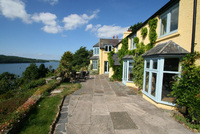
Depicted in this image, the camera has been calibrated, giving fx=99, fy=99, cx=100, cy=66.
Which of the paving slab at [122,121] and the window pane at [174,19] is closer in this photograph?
the paving slab at [122,121]

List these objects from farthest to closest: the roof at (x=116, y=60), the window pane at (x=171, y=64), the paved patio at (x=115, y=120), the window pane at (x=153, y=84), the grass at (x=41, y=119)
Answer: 1. the roof at (x=116, y=60)
2. the window pane at (x=153, y=84)
3. the window pane at (x=171, y=64)
4. the paved patio at (x=115, y=120)
5. the grass at (x=41, y=119)

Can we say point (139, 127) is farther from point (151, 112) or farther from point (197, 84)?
point (197, 84)

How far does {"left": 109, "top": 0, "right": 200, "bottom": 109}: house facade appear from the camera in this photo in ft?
15.2

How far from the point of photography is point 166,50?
522 cm

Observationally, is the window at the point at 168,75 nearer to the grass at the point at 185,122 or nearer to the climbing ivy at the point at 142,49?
the grass at the point at 185,122

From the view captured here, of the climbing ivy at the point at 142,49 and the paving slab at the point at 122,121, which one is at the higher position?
the climbing ivy at the point at 142,49

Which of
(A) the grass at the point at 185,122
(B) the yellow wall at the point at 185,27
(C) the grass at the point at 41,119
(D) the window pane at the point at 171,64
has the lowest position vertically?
(A) the grass at the point at 185,122

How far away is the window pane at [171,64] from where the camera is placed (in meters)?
5.27

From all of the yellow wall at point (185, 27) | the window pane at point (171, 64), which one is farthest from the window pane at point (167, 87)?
the yellow wall at point (185, 27)

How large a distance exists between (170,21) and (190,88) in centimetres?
402

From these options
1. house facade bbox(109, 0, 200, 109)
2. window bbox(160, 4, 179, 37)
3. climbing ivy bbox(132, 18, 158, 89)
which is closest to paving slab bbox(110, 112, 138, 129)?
house facade bbox(109, 0, 200, 109)

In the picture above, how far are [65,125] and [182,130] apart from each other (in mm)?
4531

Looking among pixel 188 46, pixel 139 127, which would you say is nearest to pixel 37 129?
pixel 139 127

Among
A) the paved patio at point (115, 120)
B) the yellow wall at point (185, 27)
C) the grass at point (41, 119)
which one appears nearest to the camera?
the grass at point (41, 119)
